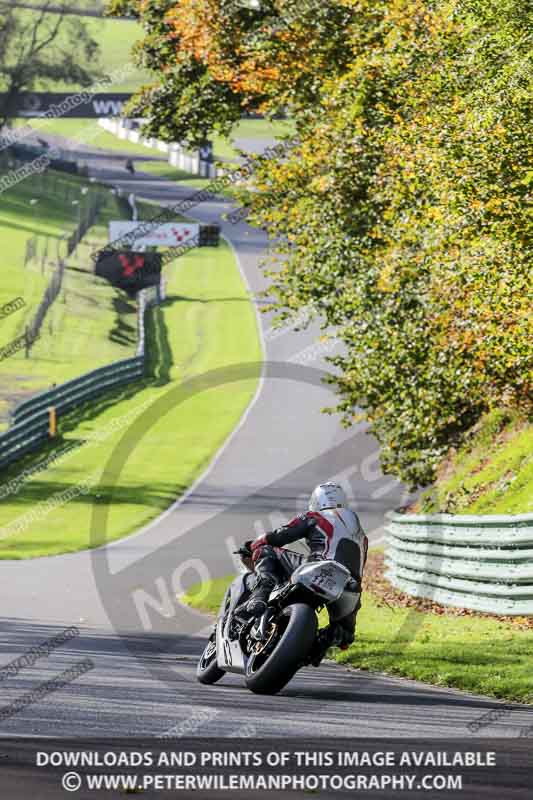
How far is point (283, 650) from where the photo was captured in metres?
9.33

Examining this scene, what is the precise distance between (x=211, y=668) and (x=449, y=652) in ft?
11.4

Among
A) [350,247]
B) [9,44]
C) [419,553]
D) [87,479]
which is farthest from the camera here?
[9,44]

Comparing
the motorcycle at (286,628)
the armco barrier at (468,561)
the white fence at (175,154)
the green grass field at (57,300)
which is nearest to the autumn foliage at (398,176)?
the armco barrier at (468,561)

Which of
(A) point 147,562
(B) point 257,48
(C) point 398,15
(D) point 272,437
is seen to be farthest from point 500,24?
(D) point 272,437

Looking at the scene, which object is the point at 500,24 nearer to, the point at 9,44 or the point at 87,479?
the point at 87,479

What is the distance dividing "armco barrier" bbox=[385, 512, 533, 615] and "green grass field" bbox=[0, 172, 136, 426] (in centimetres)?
2116

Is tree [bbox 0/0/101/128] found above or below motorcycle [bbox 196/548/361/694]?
above

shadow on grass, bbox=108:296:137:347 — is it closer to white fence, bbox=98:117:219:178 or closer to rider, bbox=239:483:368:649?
white fence, bbox=98:117:219:178

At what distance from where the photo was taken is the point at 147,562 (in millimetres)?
23516

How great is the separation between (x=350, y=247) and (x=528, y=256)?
1065 centimetres

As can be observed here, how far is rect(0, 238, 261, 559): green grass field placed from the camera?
92.8 ft

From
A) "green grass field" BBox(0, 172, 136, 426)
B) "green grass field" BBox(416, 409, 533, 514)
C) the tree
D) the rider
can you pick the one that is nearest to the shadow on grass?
"green grass field" BBox(0, 172, 136, 426)

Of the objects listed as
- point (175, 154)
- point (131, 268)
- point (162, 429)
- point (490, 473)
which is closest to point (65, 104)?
point (175, 154)

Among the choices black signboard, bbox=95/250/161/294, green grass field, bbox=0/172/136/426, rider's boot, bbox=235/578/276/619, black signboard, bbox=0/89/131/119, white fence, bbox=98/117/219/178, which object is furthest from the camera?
black signboard, bbox=0/89/131/119
